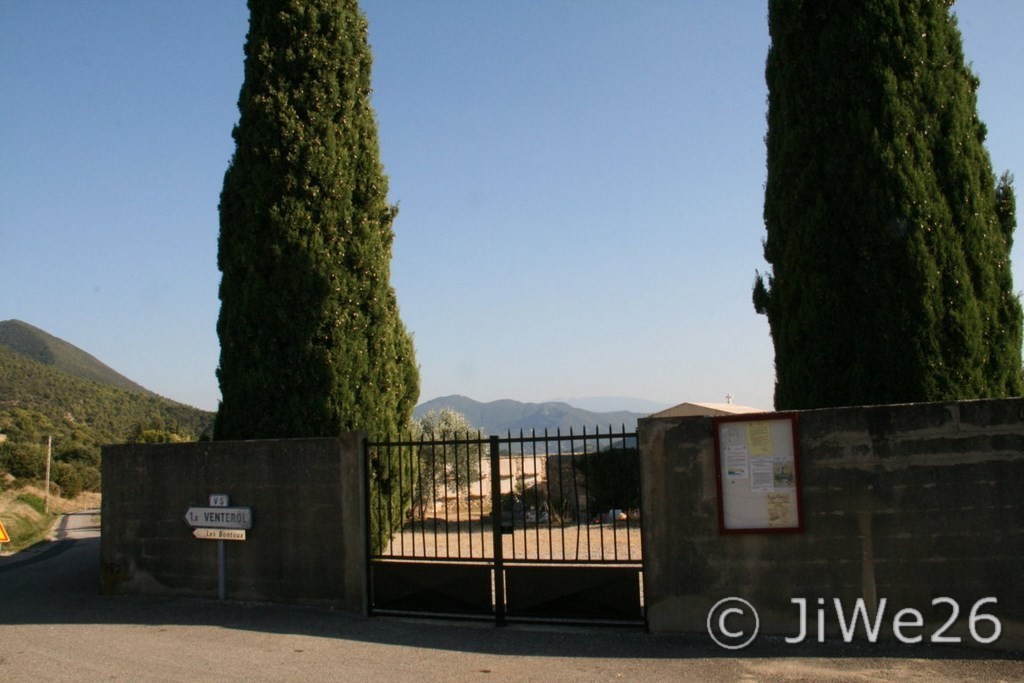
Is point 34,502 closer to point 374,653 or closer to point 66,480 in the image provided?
point 66,480

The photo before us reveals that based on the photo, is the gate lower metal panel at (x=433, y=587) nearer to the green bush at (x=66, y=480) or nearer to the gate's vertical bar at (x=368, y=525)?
the gate's vertical bar at (x=368, y=525)

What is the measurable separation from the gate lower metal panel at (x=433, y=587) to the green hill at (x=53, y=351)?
311 feet

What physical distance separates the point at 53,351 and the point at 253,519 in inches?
4147

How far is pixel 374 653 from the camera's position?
27.0 ft

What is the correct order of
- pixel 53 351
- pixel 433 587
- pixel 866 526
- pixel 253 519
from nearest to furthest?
pixel 866 526 → pixel 433 587 → pixel 253 519 → pixel 53 351

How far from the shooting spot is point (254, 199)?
39.6 ft

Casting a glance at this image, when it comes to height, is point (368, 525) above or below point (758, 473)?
below

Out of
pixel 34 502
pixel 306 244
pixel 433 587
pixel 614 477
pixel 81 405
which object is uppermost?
pixel 81 405

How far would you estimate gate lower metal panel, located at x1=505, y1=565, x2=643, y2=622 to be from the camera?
28.8ft

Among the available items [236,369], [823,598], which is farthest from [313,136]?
[823,598]

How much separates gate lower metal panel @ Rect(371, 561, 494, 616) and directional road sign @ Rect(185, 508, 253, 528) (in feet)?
5.88

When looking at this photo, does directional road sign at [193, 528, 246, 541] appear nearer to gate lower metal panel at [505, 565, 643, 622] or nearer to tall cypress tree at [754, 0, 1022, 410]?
gate lower metal panel at [505, 565, 643, 622]

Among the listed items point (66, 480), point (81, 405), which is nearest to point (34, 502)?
point (66, 480)

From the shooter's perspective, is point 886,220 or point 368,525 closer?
point 886,220
